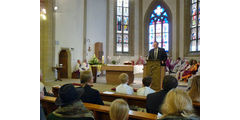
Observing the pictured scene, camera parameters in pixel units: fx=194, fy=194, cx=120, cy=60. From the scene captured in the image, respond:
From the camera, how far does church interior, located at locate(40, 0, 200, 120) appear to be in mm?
10086

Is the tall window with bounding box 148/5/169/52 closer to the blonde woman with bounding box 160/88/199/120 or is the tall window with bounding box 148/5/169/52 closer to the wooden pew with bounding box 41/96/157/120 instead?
the wooden pew with bounding box 41/96/157/120

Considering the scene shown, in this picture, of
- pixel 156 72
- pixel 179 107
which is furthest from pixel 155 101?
pixel 156 72

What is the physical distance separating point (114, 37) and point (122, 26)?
121 centimetres

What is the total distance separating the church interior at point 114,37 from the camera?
10086 mm

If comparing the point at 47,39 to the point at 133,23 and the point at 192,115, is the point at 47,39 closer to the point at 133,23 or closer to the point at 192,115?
the point at 133,23

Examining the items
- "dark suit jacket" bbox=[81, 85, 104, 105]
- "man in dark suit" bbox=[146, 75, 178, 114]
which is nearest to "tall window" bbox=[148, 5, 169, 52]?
"dark suit jacket" bbox=[81, 85, 104, 105]

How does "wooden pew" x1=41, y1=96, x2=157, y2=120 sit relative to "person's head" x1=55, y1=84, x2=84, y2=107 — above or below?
below

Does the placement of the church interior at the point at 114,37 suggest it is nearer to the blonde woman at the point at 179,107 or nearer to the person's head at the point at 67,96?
the person's head at the point at 67,96

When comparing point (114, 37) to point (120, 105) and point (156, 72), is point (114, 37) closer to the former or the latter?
point (156, 72)

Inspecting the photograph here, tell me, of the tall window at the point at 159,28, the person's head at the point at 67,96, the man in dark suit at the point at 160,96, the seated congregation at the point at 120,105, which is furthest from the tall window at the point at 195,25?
the person's head at the point at 67,96

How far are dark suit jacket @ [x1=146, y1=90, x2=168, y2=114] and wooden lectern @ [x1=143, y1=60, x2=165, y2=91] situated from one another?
3.12 meters
